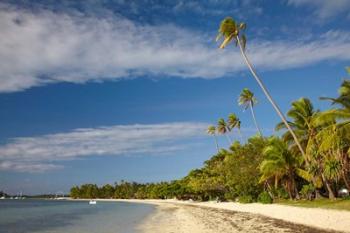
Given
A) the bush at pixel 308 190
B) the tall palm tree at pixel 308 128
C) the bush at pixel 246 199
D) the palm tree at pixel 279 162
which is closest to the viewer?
the tall palm tree at pixel 308 128

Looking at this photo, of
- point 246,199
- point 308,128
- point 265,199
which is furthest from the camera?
point 246,199

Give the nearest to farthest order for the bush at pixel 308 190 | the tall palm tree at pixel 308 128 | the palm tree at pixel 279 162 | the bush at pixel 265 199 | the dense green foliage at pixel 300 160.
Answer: the dense green foliage at pixel 300 160 → the tall palm tree at pixel 308 128 → the bush at pixel 308 190 → the palm tree at pixel 279 162 → the bush at pixel 265 199

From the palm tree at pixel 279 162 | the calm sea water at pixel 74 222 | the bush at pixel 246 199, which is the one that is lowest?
the calm sea water at pixel 74 222

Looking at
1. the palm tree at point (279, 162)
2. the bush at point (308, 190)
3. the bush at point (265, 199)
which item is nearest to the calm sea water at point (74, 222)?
the bush at point (265, 199)

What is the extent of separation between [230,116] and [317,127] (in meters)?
42.8

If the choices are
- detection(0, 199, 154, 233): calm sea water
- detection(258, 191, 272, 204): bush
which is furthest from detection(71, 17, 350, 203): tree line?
detection(0, 199, 154, 233): calm sea water

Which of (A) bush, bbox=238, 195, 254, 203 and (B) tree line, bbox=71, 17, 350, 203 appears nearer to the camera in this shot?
(B) tree line, bbox=71, 17, 350, 203

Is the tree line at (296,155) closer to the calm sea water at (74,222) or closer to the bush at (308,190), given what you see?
the bush at (308,190)

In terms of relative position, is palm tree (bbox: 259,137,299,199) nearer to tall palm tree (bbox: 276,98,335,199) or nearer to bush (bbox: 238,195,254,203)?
tall palm tree (bbox: 276,98,335,199)

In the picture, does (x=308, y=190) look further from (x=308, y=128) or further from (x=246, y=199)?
(x=246, y=199)

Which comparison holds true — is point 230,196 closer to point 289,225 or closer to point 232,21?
point 232,21

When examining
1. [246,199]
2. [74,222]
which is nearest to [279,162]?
A: [246,199]

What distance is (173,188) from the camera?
381 feet

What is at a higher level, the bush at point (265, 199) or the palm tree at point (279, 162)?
the palm tree at point (279, 162)
